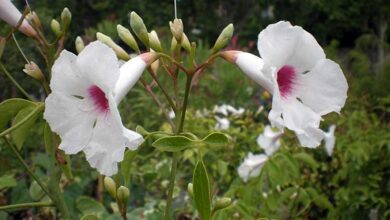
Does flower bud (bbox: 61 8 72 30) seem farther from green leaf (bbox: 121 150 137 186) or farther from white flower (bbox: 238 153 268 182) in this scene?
white flower (bbox: 238 153 268 182)

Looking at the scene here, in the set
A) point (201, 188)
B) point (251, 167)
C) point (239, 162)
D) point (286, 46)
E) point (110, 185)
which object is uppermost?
point (286, 46)

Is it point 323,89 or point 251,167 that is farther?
point 251,167

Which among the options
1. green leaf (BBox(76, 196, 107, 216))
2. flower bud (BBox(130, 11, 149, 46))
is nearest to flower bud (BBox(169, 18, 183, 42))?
flower bud (BBox(130, 11, 149, 46))

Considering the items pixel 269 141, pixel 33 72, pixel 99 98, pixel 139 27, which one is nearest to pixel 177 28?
pixel 139 27

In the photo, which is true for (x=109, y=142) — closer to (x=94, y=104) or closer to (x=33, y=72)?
(x=94, y=104)

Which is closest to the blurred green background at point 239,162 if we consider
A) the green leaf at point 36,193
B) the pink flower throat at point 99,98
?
the green leaf at point 36,193

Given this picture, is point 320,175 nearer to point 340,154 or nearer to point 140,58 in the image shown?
point 340,154

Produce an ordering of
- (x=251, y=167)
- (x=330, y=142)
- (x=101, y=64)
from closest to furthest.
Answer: (x=101, y=64) < (x=251, y=167) < (x=330, y=142)
